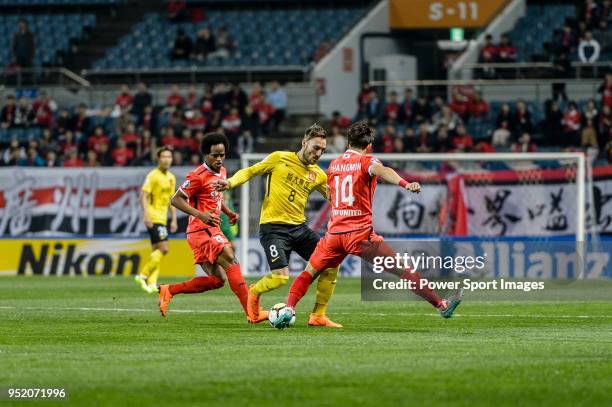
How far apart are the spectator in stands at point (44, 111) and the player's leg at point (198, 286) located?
22358 millimetres

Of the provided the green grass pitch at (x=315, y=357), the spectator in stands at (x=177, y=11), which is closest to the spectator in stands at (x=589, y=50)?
the spectator in stands at (x=177, y=11)

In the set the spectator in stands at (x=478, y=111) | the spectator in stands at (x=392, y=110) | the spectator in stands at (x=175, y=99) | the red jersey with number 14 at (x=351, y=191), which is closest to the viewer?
the red jersey with number 14 at (x=351, y=191)

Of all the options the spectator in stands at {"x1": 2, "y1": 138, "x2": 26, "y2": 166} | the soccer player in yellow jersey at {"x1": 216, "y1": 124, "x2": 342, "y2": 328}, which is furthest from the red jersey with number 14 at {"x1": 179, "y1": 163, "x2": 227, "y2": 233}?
the spectator in stands at {"x1": 2, "y1": 138, "x2": 26, "y2": 166}

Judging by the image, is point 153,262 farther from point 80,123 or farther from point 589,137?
point 80,123

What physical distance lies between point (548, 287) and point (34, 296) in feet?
25.6

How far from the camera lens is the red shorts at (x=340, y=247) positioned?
1407cm

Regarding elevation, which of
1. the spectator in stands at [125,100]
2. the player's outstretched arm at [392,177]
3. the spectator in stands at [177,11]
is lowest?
the player's outstretched arm at [392,177]

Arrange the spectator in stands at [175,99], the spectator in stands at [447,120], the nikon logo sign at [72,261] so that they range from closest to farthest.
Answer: the nikon logo sign at [72,261]
the spectator in stands at [447,120]
the spectator in stands at [175,99]

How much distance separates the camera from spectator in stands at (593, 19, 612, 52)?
36250 mm

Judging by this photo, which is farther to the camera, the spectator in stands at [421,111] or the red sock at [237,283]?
the spectator in stands at [421,111]

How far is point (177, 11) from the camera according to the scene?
4369 centimetres

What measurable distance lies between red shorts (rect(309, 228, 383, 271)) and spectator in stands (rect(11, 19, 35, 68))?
2784 cm

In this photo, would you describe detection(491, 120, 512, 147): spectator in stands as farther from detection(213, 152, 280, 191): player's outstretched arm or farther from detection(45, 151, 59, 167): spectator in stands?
detection(213, 152, 280, 191): player's outstretched arm

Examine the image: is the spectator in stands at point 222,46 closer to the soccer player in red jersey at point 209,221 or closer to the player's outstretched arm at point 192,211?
the soccer player in red jersey at point 209,221
